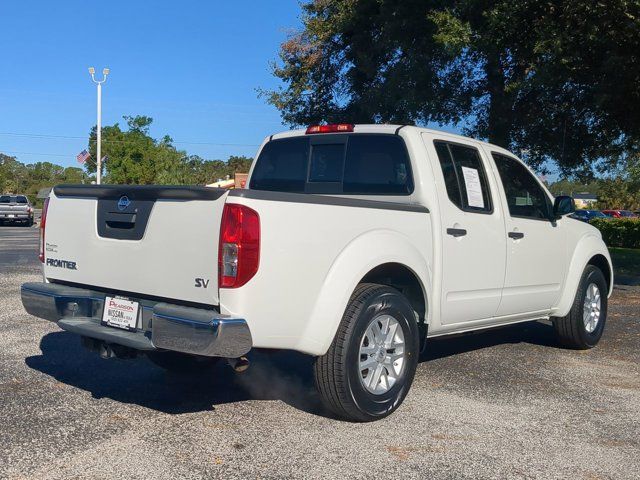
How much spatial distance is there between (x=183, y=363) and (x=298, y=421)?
4.90 ft

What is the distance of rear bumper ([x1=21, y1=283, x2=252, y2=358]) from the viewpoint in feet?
13.2

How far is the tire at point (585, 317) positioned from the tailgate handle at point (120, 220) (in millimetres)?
4414

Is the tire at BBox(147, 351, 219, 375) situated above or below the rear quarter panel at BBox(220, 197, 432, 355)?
below

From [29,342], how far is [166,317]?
11.4 feet

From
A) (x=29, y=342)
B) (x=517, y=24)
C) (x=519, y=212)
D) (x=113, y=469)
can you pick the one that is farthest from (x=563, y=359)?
(x=517, y=24)

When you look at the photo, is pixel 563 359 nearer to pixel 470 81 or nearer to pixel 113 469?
pixel 113 469

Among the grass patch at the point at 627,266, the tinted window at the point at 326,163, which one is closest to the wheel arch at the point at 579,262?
the tinted window at the point at 326,163

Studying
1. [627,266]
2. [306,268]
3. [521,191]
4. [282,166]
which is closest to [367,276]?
[306,268]

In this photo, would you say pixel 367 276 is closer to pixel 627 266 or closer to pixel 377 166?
pixel 377 166

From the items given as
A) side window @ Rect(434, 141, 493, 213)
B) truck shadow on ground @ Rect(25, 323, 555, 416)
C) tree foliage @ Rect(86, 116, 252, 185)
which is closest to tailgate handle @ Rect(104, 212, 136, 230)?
truck shadow on ground @ Rect(25, 323, 555, 416)

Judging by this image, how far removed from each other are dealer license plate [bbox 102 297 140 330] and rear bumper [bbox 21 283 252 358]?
37mm

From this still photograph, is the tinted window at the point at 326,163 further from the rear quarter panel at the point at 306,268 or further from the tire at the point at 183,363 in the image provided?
the tire at the point at 183,363

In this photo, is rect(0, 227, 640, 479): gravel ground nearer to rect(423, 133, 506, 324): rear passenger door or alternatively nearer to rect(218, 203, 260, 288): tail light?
rect(423, 133, 506, 324): rear passenger door

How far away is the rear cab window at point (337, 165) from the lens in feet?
18.6
